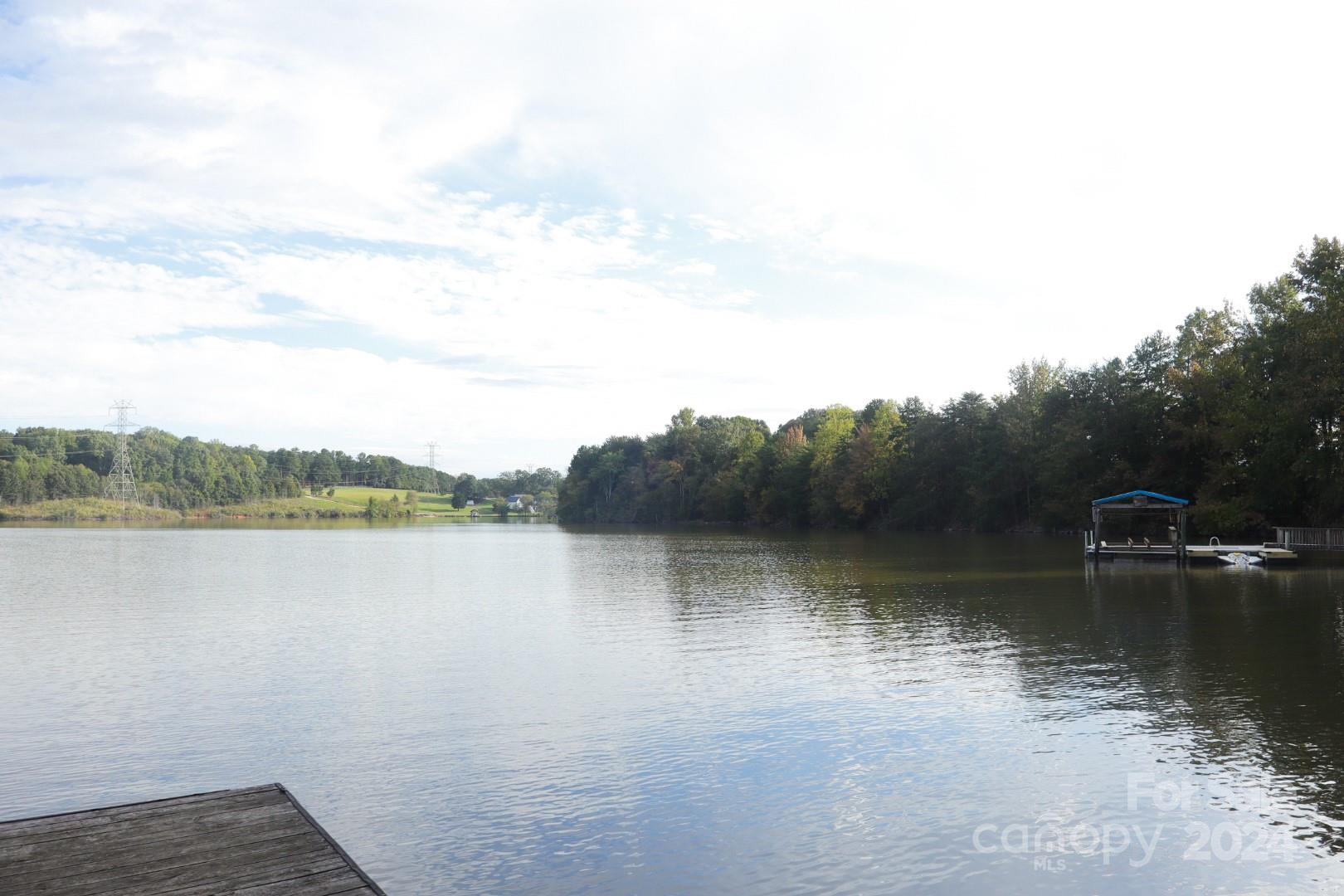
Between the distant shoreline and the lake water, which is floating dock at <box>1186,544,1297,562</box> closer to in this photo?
the lake water

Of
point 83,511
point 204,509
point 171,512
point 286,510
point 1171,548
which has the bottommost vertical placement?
point 1171,548

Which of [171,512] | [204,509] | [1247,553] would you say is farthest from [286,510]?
[1247,553]

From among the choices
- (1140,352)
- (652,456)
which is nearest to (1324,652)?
(1140,352)

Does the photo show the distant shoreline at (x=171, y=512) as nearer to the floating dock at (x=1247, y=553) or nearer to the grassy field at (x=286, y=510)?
the grassy field at (x=286, y=510)

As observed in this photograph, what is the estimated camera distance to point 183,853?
6812 mm

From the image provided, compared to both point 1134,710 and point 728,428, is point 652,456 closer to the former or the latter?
point 728,428

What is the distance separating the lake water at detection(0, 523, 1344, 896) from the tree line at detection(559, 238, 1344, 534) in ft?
83.0

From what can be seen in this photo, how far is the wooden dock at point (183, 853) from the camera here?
20.5 ft

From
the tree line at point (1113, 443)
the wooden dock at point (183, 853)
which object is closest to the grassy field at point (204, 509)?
the tree line at point (1113, 443)

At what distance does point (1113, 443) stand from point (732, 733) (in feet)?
213

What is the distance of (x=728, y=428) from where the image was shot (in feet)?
466

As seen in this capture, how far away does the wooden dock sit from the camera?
6.25 m

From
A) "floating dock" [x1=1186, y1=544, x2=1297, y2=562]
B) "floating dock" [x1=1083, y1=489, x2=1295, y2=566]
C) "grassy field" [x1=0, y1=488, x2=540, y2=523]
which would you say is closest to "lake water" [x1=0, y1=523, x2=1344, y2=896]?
"floating dock" [x1=1083, y1=489, x2=1295, y2=566]

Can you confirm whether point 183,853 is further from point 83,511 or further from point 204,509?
point 204,509
